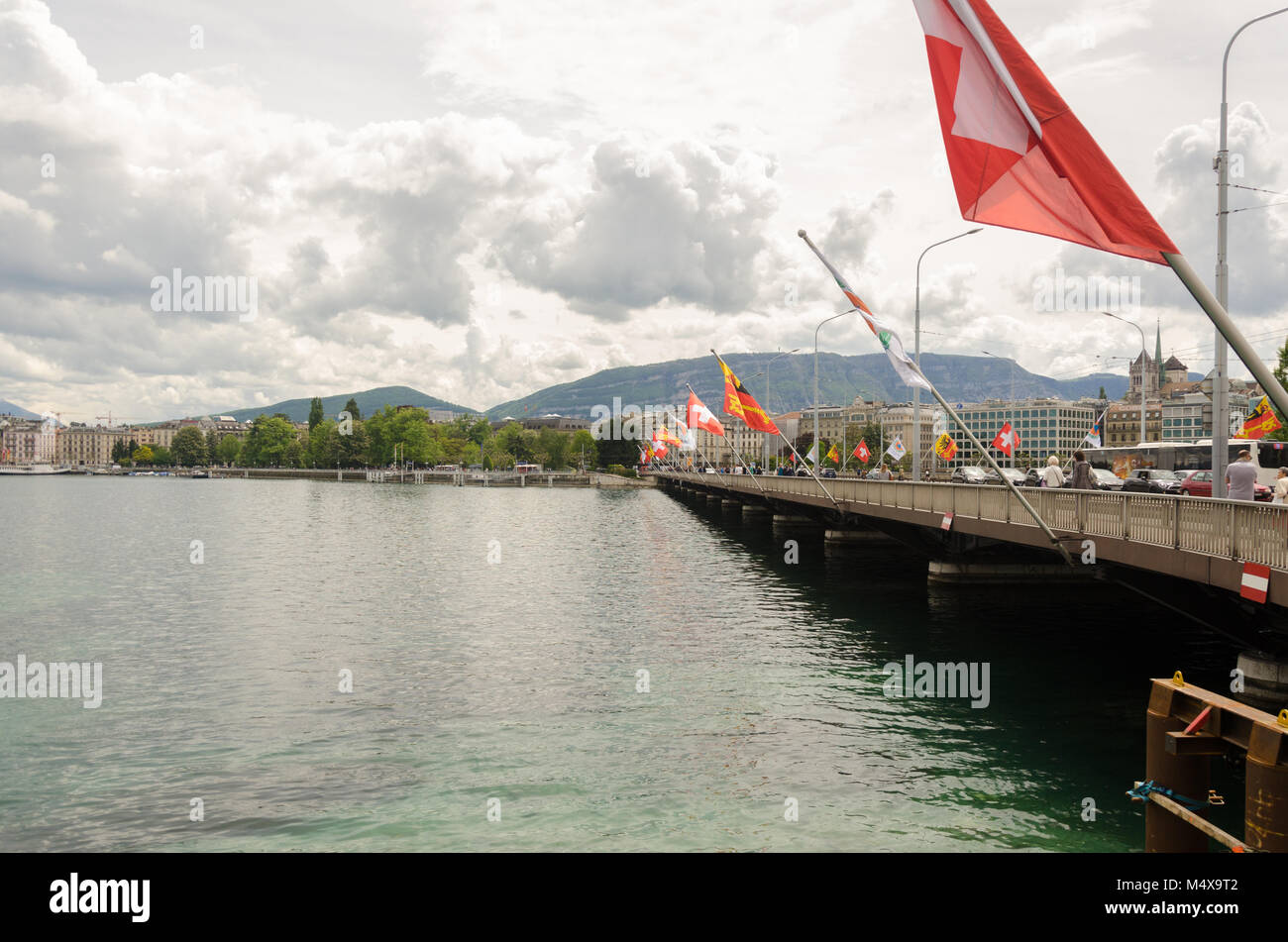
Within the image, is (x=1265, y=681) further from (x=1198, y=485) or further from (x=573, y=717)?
(x=1198, y=485)

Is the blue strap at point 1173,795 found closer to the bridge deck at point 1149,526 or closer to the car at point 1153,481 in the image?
the bridge deck at point 1149,526

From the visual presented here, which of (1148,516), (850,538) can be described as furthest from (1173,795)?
(850,538)

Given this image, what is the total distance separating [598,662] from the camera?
25219 millimetres

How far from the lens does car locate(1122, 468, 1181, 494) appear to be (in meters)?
48.3

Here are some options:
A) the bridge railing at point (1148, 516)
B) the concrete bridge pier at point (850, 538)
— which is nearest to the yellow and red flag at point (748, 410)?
the concrete bridge pier at point (850, 538)

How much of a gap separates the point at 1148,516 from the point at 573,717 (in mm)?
11890

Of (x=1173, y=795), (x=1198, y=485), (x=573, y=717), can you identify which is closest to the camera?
(x=1173, y=795)

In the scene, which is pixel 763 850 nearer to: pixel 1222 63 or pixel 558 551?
pixel 1222 63

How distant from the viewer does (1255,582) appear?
1468 centimetres

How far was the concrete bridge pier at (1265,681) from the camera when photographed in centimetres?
1783

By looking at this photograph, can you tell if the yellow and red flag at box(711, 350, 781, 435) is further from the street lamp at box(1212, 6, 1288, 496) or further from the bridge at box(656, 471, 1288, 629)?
the street lamp at box(1212, 6, 1288, 496)

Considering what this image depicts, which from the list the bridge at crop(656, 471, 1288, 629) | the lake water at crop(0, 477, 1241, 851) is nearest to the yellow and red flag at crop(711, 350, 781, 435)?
the lake water at crop(0, 477, 1241, 851)

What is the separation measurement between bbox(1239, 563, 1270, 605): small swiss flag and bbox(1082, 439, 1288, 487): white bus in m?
38.0
